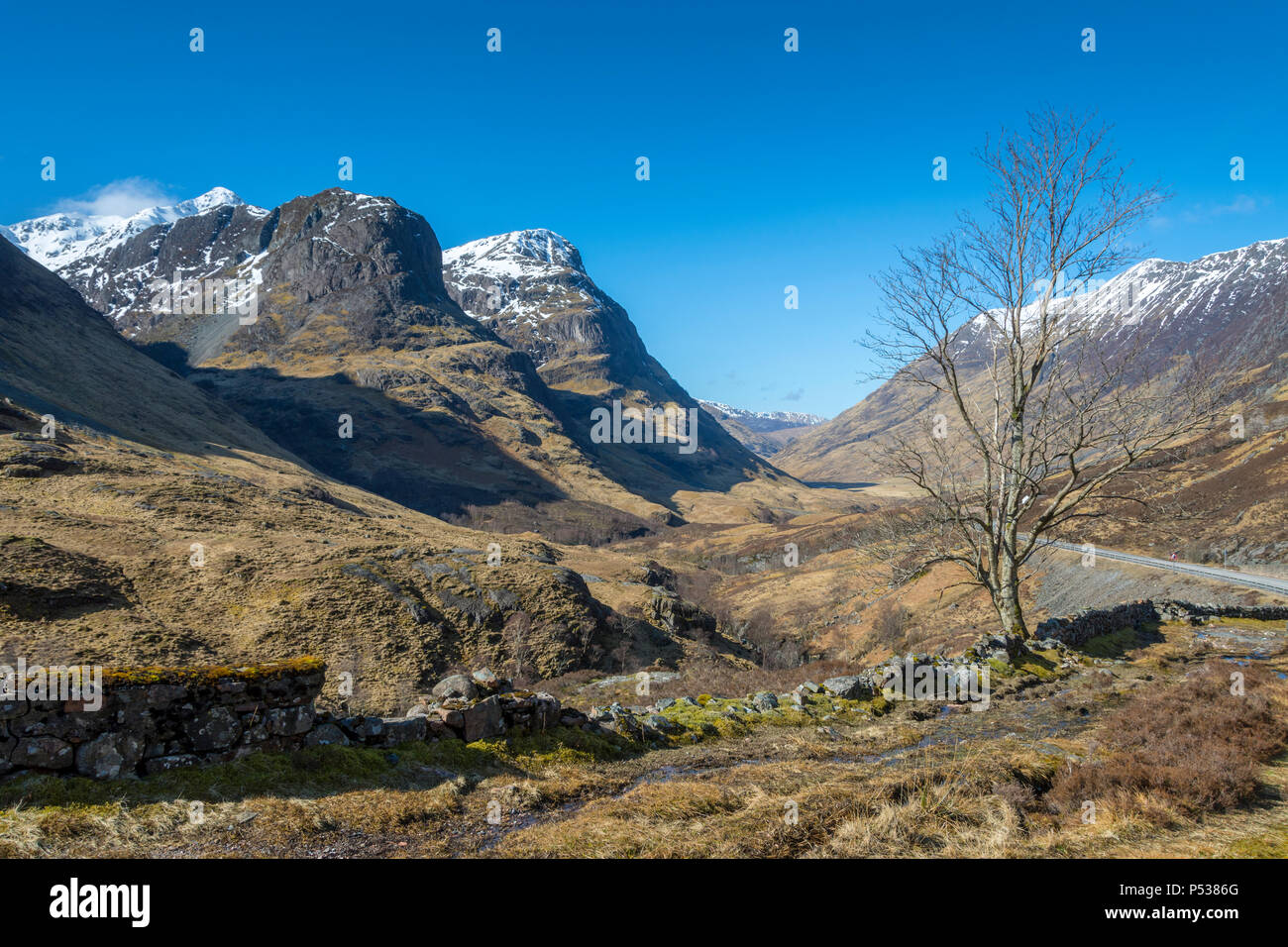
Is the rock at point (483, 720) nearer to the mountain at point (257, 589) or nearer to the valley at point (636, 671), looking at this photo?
the valley at point (636, 671)

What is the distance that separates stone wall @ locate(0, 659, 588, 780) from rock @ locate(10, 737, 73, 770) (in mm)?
10

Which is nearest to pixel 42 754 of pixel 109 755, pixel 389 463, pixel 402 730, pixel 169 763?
pixel 109 755

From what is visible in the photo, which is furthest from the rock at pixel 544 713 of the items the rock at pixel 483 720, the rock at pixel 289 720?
the rock at pixel 289 720

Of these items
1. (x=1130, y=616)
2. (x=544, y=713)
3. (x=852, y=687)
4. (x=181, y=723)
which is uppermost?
(x=181, y=723)

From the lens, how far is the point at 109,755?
27.7 ft

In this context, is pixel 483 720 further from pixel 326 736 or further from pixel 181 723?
pixel 181 723

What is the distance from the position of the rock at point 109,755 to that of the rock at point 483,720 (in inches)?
205

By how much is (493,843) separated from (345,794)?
2712 mm

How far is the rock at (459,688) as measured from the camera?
13532 millimetres

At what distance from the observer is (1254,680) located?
16.5m

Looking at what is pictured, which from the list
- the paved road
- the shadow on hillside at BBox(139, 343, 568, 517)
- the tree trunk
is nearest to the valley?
the paved road

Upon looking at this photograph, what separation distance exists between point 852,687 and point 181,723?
16.0 metres
